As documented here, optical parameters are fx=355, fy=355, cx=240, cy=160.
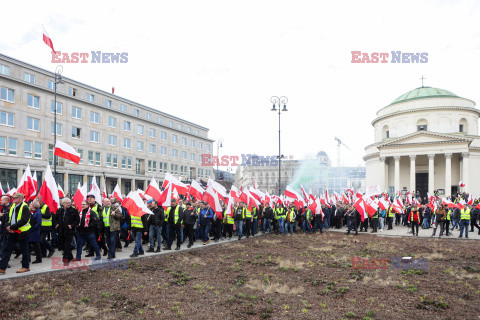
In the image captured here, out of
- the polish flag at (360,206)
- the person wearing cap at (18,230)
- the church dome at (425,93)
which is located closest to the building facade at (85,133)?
the person wearing cap at (18,230)

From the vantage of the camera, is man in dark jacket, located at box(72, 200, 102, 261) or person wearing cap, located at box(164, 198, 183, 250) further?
person wearing cap, located at box(164, 198, 183, 250)

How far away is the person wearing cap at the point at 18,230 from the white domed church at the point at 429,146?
54.2 meters

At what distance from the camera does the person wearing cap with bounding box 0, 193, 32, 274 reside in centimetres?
915

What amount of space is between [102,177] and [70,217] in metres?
43.9

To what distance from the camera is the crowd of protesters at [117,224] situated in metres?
9.77

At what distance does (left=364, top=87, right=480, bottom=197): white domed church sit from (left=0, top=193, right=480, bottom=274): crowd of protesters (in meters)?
34.2

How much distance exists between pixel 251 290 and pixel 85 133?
48.2 metres

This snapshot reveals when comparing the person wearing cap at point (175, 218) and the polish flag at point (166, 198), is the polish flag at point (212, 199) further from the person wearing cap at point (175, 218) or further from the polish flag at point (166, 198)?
the polish flag at point (166, 198)

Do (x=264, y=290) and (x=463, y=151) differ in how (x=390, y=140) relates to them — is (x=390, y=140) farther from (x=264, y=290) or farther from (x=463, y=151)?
(x=264, y=290)

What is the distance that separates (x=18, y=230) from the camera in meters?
9.20

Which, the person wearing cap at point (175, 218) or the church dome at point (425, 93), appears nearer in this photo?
the person wearing cap at point (175, 218)

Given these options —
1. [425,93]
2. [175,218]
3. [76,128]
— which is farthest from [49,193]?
[425,93]

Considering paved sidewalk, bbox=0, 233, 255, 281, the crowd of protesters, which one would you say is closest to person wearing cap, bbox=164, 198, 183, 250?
the crowd of protesters

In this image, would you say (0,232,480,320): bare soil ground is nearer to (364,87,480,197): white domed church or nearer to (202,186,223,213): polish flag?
(202,186,223,213): polish flag
